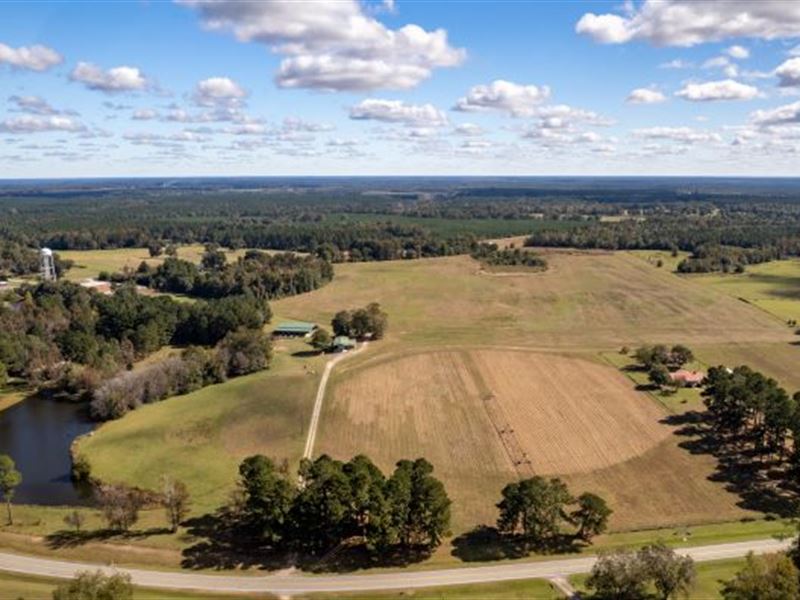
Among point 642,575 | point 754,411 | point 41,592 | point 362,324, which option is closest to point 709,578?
point 642,575

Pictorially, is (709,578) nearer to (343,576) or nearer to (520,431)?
(343,576)

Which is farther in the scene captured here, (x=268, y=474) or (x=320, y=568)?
(x=268, y=474)

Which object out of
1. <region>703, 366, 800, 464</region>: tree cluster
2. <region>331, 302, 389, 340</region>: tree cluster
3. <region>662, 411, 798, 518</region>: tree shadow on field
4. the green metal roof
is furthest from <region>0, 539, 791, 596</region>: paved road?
<region>331, 302, 389, 340</region>: tree cluster

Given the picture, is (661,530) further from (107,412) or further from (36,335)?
(36,335)

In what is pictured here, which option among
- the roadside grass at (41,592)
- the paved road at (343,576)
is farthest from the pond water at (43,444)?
the roadside grass at (41,592)

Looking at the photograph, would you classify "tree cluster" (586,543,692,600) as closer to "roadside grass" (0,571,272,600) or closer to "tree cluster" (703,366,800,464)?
"roadside grass" (0,571,272,600)

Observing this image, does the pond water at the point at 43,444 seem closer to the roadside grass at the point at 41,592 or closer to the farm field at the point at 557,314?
the roadside grass at the point at 41,592

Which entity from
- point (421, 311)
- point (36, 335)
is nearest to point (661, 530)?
point (421, 311)
